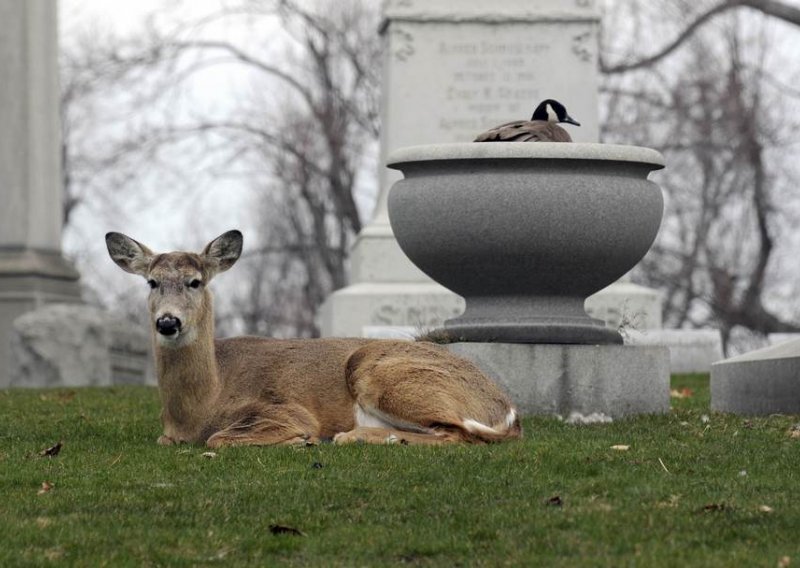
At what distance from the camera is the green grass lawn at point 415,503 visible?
22.7 feet

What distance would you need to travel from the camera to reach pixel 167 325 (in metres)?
9.79

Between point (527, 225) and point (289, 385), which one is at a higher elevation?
point (527, 225)

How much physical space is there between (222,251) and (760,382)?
4.30 metres

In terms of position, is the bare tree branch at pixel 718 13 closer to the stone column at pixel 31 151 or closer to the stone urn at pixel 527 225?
the stone column at pixel 31 151

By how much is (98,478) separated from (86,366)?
509 inches

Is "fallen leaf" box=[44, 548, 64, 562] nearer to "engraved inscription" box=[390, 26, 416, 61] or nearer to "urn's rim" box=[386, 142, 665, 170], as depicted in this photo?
"urn's rim" box=[386, 142, 665, 170]

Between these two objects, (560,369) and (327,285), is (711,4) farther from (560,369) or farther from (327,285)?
Result: (560,369)

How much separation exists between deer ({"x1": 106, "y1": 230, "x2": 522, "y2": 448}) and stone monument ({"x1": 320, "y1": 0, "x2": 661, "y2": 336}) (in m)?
9.41

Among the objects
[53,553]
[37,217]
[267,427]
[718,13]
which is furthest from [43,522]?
[718,13]

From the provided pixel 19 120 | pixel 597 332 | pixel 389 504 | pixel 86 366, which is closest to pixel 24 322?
pixel 86 366

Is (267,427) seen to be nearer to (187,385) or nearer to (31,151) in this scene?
(187,385)

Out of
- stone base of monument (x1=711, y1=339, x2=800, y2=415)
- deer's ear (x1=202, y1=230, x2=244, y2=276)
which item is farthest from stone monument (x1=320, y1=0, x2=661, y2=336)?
deer's ear (x1=202, y1=230, x2=244, y2=276)

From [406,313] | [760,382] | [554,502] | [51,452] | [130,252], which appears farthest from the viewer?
[406,313]

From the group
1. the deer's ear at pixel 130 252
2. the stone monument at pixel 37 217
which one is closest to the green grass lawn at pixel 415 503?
the deer's ear at pixel 130 252
